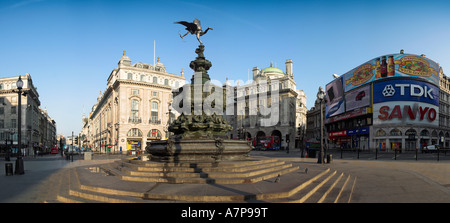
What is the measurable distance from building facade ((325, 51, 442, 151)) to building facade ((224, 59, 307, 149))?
54.8ft

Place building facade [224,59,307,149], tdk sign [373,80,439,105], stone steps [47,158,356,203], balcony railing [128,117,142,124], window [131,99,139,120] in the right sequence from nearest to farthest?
1. stone steps [47,158,356,203]
2. tdk sign [373,80,439,105]
3. balcony railing [128,117,142,124]
4. window [131,99,139,120]
5. building facade [224,59,307,149]

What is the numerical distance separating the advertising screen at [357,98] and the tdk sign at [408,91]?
377 cm

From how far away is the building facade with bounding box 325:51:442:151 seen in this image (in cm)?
5284

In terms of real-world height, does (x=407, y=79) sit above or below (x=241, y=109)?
above

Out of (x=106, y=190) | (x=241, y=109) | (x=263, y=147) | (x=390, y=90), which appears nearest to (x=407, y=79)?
(x=390, y=90)

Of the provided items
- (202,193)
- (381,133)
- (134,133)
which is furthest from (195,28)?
(381,133)

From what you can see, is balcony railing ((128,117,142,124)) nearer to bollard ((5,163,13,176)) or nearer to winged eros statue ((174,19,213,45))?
bollard ((5,163,13,176))

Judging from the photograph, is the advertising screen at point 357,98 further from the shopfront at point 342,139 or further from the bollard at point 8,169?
the bollard at point 8,169

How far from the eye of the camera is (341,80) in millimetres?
68938

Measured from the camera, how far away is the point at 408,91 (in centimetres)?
5269

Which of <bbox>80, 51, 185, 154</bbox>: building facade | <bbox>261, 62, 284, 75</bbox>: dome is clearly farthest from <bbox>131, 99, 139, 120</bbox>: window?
<bbox>261, 62, 284, 75</bbox>: dome
